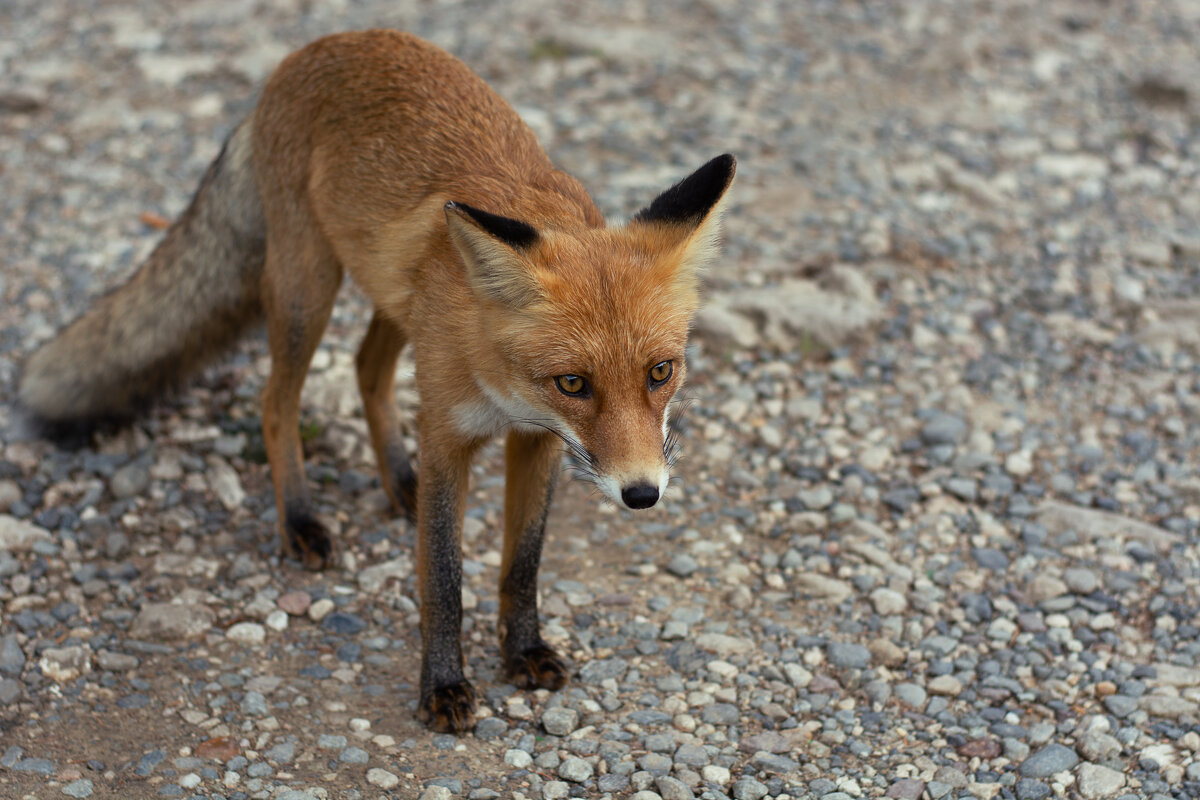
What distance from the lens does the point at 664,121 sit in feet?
25.9

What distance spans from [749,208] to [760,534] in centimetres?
273

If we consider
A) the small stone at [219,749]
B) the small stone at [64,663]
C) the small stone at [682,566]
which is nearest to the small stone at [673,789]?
the small stone at [682,566]

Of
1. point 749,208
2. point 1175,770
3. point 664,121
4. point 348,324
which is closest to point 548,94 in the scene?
point 664,121

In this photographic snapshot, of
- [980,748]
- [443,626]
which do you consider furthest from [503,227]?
[980,748]

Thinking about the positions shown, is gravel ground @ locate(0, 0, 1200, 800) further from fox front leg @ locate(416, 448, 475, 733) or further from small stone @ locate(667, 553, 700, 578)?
fox front leg @ locate(416, 448, 475, 733)

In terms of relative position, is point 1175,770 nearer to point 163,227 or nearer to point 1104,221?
point 1104,221

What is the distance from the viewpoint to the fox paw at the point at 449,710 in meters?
Result: 3.92

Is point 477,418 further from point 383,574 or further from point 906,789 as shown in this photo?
point 906,789

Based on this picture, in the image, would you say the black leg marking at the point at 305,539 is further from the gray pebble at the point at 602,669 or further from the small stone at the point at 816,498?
the small stone at the point at 816,498

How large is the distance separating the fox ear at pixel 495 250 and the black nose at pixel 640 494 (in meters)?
0.67

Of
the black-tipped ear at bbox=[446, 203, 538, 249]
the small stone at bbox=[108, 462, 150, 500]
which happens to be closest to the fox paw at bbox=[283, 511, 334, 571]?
the small stone at bbox=[108, 462, 150, 500]

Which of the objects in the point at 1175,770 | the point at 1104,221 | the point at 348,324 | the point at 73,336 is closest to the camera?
the point at 1175,770

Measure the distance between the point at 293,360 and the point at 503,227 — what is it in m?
1.77

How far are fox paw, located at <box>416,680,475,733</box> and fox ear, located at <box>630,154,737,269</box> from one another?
1.75m
